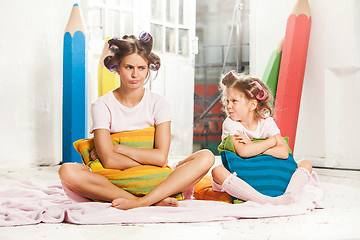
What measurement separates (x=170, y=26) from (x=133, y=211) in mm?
3002

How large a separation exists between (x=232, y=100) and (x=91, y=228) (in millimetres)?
785

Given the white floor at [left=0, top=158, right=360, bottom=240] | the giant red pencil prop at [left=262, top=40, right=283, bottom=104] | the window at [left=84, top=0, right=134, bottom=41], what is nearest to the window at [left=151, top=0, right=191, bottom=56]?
the window at [left=84, top=0, right=134, bottom=41]

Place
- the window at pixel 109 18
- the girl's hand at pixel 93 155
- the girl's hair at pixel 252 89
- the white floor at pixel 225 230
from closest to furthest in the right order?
the white floor at pixel 225 230, the girl's hand at pixel 93 155, the girl's hair at pixel 252 89, the window at pixel 109 18

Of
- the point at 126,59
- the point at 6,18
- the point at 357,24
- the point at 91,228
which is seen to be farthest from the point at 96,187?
the point at 357,24

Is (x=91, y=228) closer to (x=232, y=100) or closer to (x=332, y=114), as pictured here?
(x=232, y=100)

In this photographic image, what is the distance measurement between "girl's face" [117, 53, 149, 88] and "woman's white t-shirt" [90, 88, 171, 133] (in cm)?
8

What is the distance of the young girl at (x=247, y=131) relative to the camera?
5.70ft

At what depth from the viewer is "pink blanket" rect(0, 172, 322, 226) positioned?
1.45m

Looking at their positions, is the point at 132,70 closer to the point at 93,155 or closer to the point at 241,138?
the point at 93,155

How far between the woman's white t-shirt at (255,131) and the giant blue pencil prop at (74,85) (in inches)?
64.0

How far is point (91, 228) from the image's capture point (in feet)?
4.51

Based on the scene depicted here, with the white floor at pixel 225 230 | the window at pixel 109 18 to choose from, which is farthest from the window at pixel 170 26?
the white floor at pixel 225 230

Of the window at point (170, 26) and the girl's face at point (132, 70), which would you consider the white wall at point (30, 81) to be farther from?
the girl's face at point (132, 70)

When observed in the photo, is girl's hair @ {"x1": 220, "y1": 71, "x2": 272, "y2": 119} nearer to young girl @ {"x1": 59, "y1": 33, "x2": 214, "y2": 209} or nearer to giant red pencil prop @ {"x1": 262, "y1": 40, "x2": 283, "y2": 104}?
young girl @ {"x1": 59, "y1": 33, "x2": 214, "y2": 209}
